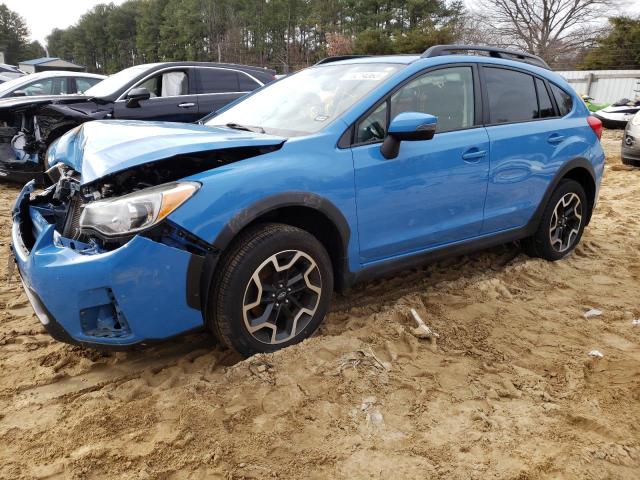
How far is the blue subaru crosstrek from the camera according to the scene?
2.33m

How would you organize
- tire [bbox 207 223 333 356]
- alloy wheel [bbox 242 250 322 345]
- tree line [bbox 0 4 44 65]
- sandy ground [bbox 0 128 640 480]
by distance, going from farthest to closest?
tree line [bbox 0 4 44 65] → alloy wheel [bbox 242 250 322 345] → tire [bbox 207 223 333 356] → sandy ground [bbox 0 128 640 480]

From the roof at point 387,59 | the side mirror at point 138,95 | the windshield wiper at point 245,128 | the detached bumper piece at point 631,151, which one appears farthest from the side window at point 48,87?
the detached bumper piece at point 631,151

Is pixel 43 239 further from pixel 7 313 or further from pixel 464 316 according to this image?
pixel 464 316

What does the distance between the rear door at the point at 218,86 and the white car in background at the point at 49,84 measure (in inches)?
95.8

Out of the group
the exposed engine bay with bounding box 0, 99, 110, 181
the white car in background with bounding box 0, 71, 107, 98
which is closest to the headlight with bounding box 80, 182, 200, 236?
the exposed engine bay with bounding box 0, 99, 110, 181

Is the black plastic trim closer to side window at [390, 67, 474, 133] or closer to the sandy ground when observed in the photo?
the sandy ground

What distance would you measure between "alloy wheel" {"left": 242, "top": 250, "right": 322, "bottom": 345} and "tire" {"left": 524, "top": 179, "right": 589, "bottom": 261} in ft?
7.75

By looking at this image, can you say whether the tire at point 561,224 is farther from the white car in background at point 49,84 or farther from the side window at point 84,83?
the side window at point 84,83

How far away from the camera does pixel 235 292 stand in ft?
8.26

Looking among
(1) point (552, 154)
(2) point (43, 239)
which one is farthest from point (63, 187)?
(1) point (552, 154)

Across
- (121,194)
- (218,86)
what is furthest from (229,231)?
(218,86)

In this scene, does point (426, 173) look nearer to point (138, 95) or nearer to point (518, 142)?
point (518, 142)

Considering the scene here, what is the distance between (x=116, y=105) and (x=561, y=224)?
5.56 metres

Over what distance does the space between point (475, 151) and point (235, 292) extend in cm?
193
